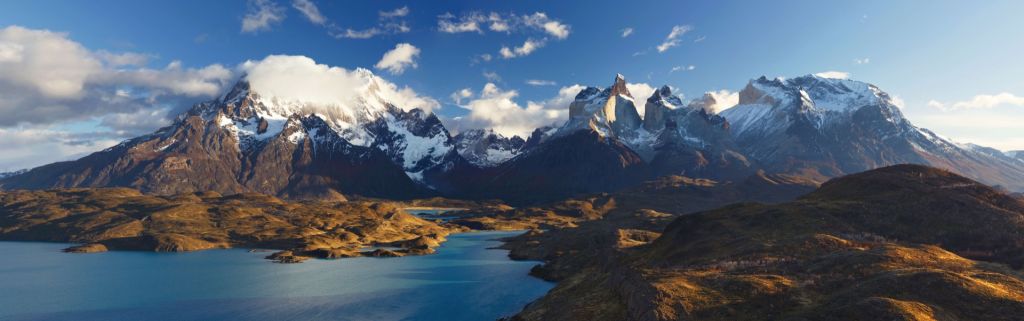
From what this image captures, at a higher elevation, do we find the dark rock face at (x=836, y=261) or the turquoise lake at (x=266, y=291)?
the dark rock face at (x=836, y=261)

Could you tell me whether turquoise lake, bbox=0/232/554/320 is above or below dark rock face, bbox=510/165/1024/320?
below

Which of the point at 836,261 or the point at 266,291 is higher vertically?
the point at 836,261

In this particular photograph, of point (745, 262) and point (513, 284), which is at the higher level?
point (745, 262)

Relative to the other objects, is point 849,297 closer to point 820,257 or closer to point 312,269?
point 820,257

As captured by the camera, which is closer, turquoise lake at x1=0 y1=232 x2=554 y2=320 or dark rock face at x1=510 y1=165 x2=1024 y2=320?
dark rock face at x1=510 y1=165 x2=1024 y2=320

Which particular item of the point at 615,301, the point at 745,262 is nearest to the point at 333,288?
the point at 615,301

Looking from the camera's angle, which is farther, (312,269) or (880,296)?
(312,269)

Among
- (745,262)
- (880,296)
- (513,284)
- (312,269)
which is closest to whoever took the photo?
(880,296)

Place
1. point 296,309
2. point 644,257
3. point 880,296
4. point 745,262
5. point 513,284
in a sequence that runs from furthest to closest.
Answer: point 513,284
point 644,257
point 296,309
point 745,262
point 880,296
